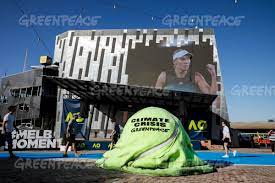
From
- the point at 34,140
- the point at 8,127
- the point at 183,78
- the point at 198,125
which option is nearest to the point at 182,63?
the point at 183,78

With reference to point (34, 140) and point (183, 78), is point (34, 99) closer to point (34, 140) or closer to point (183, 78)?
point (183, 78)

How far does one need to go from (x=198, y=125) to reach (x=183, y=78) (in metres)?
6.84

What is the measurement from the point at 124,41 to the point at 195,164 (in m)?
29.1

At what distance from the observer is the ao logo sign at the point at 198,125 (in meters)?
25.2

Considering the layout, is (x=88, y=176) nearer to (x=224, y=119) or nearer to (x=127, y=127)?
(x=127, y=127)

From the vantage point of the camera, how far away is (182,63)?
102 ft

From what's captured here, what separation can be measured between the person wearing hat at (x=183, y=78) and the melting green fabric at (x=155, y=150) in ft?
76.5

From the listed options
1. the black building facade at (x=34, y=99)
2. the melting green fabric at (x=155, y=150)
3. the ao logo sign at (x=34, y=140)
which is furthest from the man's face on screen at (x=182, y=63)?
the melting green fabric at (x=155, y=150)

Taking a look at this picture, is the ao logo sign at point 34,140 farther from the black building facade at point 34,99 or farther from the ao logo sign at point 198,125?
the black building facade at point 34,99

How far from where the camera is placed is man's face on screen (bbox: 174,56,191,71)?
1220 inches

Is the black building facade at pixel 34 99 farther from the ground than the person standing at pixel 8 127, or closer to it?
farther from the ground

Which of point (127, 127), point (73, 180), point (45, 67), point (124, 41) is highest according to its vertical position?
point (124, 41)

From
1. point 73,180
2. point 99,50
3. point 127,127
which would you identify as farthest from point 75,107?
point 73,180

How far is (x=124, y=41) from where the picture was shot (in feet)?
113
